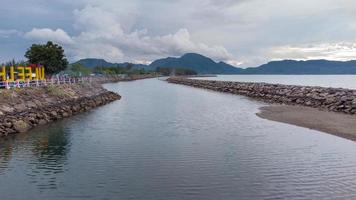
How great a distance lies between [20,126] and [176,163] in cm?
1271

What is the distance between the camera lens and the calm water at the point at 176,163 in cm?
1280

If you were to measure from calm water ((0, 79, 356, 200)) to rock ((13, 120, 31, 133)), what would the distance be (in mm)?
806

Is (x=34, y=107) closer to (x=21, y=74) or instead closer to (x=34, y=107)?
(x=34, y=107)

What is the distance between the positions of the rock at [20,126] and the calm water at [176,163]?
0.81m

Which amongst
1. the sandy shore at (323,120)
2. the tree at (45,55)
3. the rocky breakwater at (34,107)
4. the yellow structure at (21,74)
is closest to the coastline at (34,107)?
the rocky breakwater at (34,107)

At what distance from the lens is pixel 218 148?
64.6 ft

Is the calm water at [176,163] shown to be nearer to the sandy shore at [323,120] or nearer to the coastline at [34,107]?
the coastline at [34,107]

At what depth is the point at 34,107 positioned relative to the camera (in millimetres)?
31406

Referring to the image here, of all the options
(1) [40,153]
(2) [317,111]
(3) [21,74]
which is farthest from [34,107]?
(2) [317,111]

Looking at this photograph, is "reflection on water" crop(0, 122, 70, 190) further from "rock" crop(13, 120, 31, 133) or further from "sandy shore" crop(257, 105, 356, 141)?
"sandy shore" crop(257, 105, 356, 141)

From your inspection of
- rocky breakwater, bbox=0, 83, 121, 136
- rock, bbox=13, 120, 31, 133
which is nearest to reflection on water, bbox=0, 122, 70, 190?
rock, bbox=13, 120, 31, 133

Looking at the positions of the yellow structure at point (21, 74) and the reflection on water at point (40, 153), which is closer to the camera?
the reflection on water at point (40, 153)

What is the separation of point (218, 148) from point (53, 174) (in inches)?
327

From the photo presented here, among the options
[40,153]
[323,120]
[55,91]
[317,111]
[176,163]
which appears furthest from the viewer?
[55,91]
